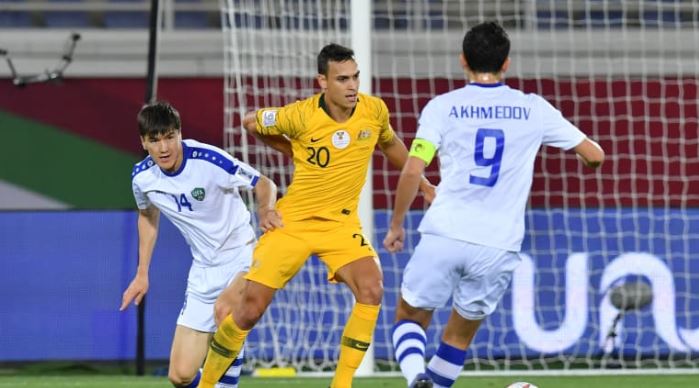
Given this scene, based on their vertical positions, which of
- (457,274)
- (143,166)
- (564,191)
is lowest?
(457,274)

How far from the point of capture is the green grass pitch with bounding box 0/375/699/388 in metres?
8.32

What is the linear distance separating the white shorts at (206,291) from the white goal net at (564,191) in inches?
118

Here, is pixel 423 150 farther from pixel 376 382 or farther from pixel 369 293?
pixel 376 382

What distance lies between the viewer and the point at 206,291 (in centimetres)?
646

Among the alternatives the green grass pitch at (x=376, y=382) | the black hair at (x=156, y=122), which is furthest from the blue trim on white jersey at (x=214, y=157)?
the green grass pitch at (x=376, y=382)

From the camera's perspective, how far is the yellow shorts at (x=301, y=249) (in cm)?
649

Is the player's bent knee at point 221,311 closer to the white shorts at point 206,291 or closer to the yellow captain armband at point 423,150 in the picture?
the white shorts at point 206,291

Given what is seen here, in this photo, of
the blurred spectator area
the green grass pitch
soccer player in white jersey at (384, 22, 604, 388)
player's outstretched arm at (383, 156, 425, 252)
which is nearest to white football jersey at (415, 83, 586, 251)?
soccer player in white jersey at (384, 22, 604, 388)

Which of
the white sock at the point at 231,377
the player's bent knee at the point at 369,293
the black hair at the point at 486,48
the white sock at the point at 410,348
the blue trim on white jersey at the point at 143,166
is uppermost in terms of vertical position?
the black hair at the point at 486,48

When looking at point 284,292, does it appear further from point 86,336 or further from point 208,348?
point 208,348

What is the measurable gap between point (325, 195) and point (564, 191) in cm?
403

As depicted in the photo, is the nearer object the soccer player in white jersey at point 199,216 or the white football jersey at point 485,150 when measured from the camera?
the white football jersey at point 485,150

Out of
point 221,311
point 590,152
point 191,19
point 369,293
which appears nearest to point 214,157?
point 221,311

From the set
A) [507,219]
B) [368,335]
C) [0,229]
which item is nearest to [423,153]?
[507,219]
